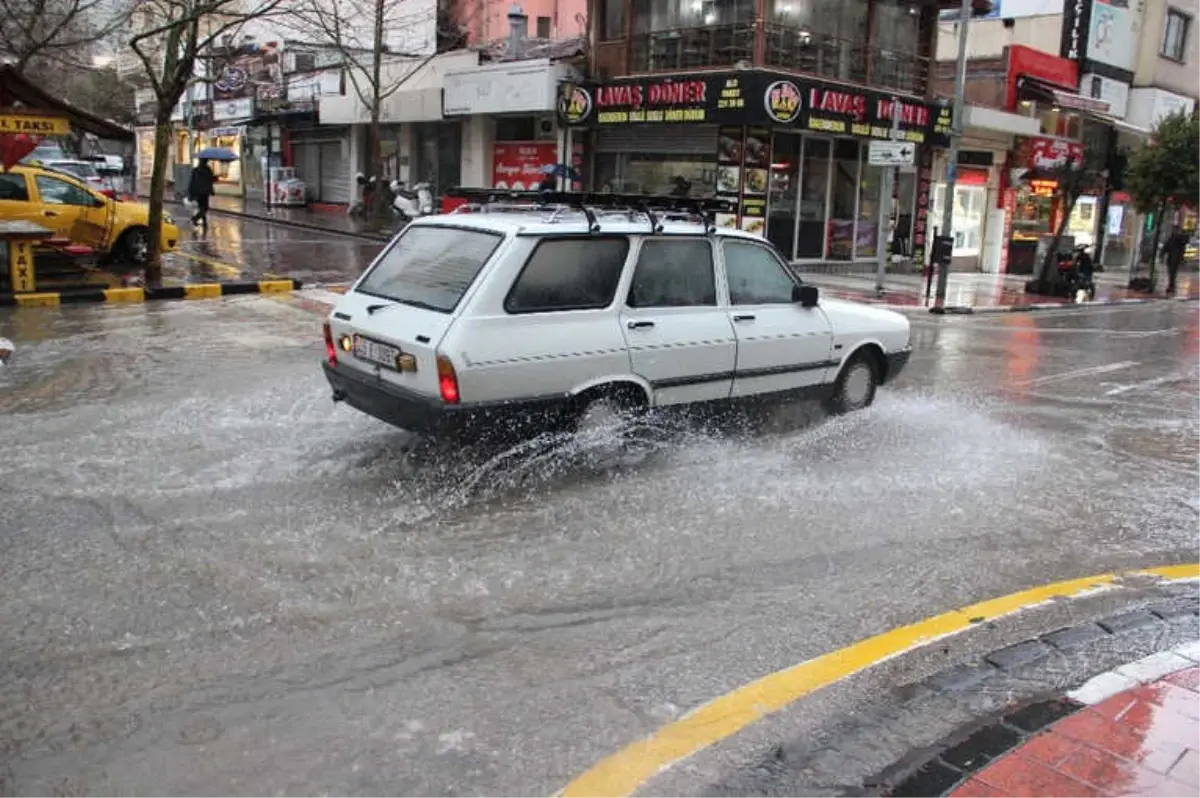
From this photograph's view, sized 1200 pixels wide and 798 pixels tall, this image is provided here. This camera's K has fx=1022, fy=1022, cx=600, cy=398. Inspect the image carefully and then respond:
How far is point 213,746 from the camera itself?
3375mm

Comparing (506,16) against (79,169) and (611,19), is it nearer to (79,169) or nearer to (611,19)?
(611,19)

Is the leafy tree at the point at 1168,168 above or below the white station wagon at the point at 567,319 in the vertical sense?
above

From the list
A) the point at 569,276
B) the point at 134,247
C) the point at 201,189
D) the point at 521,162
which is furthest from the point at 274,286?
the point at 521,162

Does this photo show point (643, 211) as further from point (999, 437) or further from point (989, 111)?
point (989, 111)

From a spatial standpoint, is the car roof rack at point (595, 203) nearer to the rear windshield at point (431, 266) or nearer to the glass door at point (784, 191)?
the rear windshield at point (431, 266)

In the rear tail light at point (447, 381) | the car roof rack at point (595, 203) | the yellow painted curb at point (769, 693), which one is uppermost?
the car roof rack at point (595, 203)

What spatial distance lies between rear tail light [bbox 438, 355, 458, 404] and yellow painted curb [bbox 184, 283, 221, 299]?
10291mm

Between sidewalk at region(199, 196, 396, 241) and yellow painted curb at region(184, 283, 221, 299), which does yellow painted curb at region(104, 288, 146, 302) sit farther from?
sidewalk at region(199, 196, 396, 241)

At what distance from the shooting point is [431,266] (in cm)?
639

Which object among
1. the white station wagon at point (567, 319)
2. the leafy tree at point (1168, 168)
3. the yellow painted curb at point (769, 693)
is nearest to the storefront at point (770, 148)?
the leafy tree at point (1168, 168)

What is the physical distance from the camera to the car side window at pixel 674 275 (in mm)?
6625

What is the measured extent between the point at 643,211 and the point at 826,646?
3.61 m

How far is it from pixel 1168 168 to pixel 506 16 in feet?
63.6

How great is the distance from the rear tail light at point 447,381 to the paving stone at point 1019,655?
10.1ft
